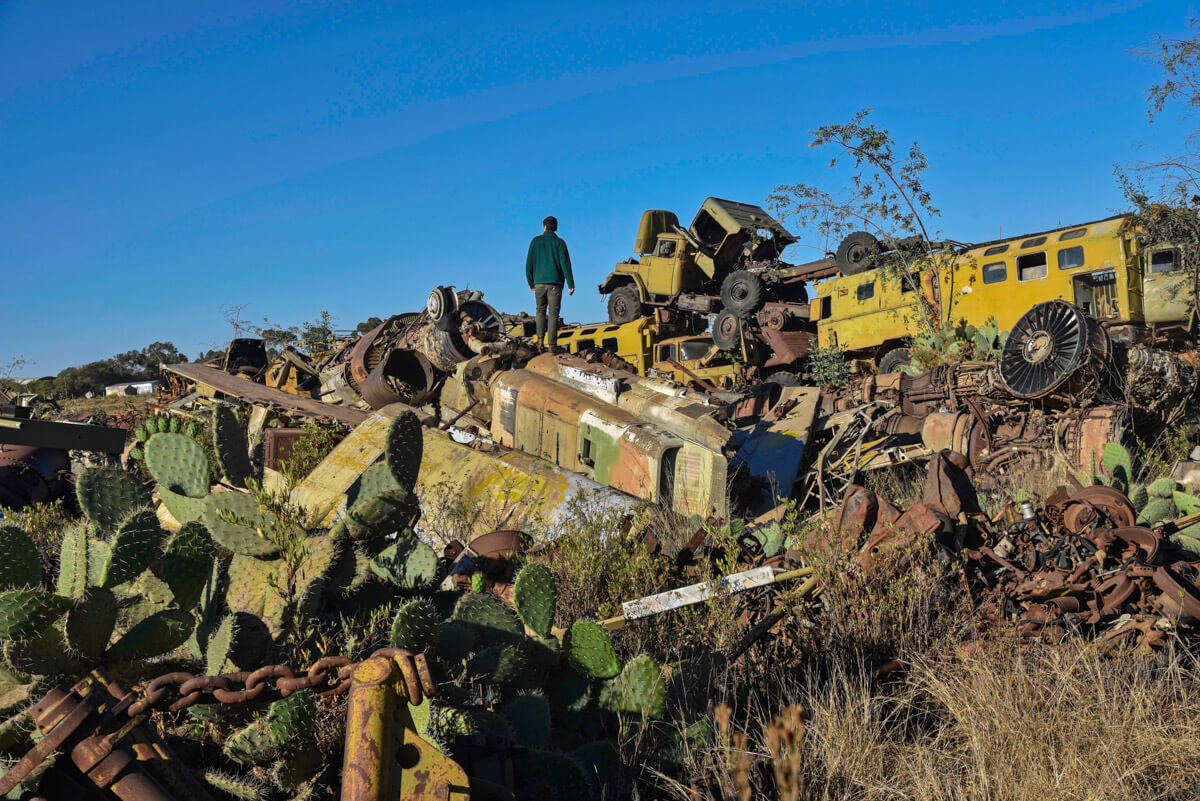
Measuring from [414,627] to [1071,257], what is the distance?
13.1 m

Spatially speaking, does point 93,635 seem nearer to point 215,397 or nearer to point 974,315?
point 215,397

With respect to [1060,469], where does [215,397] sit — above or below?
above

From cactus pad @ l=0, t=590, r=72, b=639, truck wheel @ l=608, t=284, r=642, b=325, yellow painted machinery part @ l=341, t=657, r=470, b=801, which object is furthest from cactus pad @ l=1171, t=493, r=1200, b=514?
truck wheel @ l=608, t=284, r=642, b=325

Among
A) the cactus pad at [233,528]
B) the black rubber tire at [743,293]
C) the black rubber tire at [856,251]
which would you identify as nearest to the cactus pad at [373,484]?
the cactus pad at [233,528]

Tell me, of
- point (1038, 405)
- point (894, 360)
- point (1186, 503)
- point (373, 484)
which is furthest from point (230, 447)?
point (894, 360)

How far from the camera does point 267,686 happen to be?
1.94 metres

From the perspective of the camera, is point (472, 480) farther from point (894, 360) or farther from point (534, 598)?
point (894, 360)

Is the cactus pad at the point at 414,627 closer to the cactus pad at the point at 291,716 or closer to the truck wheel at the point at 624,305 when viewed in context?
the cactus pad at the point at 291,716

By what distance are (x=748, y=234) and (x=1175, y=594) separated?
1580 centimetres

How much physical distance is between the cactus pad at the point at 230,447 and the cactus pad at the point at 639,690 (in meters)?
1.84

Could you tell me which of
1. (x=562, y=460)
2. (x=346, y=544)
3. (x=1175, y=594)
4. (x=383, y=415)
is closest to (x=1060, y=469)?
(x=1175, y=594)

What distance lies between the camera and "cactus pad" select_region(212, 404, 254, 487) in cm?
324

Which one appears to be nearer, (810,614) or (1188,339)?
(810,614)

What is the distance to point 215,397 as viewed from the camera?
9.38 meters
